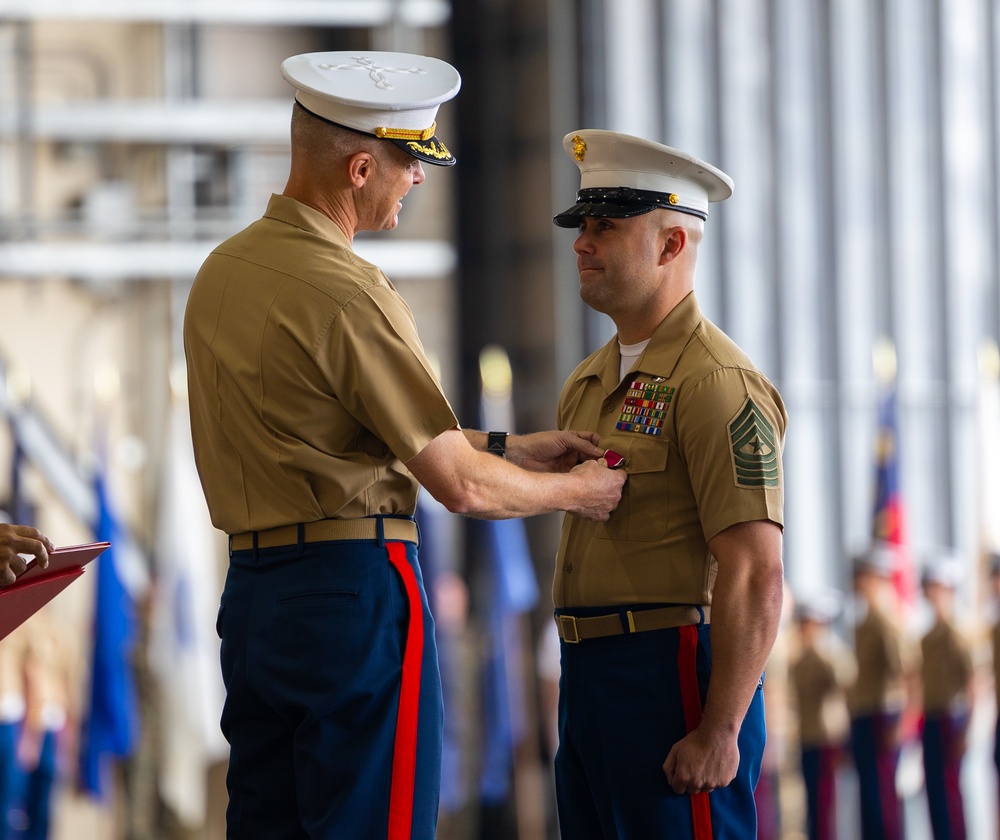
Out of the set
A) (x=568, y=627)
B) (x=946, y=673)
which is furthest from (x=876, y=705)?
(x=568, y=627)

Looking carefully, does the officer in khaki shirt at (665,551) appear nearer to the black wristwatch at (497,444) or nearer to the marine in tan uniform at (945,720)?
the black wristwatch at (497,444)

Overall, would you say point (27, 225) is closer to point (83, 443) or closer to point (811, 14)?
point (83, 443)

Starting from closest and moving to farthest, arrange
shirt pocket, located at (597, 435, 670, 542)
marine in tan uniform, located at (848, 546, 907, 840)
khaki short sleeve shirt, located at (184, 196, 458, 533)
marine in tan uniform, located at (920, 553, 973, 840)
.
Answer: khaki short sleeve shirt, located at (184, 196, 458, 533)
shirt pocket, located at (597, 435, 670, 542)
marine in tan uniform, located at (920, 553, 973, 840)
marine in tan uniform, located at (848, 546, 907, 840)

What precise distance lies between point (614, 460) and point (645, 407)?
0.34 ft

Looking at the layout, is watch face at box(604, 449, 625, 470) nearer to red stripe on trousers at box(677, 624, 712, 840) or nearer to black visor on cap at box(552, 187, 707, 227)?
red stripe on trousers at box(677, 624, 712, 840)

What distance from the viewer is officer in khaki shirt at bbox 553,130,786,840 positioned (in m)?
2.10

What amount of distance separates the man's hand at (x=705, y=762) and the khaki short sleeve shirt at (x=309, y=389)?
2.00ft

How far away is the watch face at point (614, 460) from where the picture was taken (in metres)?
2.25

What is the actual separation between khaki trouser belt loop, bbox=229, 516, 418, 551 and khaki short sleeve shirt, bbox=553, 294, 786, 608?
15.3 inches

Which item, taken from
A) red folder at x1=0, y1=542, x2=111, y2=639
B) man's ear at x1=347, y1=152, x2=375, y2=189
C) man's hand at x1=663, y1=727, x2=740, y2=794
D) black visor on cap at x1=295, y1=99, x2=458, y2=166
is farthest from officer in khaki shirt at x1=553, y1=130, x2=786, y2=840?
red folder at x1=0, y1=542, x2=111, y2=639

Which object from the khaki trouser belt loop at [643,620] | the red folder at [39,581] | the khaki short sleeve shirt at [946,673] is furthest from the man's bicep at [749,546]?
the khaki short sleeve shirt at [946,673]

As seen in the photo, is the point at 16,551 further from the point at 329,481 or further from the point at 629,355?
the point at 629,355

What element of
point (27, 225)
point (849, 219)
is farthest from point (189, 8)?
point (849, 219)

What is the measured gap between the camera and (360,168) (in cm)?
212
